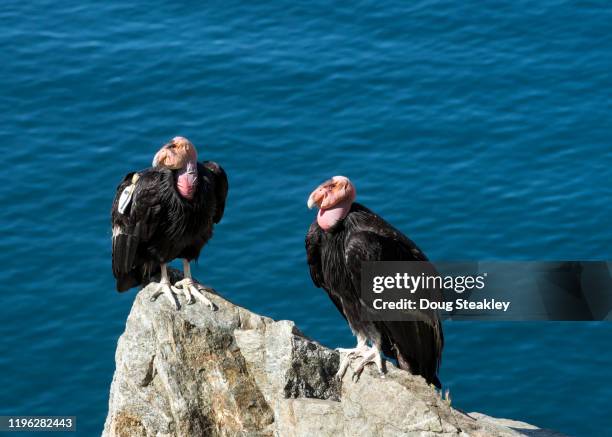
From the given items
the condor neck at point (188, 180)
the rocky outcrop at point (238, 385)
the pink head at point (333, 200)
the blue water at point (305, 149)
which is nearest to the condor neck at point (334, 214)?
the pink head at point (333, 200)

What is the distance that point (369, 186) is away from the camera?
28.7 metres

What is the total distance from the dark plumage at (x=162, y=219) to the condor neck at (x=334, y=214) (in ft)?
5.36

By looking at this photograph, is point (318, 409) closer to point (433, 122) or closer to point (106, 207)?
point (106, 207)

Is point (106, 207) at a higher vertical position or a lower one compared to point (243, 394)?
higher

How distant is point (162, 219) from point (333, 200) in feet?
7.30

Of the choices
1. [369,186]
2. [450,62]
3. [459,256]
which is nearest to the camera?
[459,256]

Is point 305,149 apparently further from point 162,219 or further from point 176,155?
point 176,155

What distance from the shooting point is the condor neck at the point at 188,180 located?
15.0m

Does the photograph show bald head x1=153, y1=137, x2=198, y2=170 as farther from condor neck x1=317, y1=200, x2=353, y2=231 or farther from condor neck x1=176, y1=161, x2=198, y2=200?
condor neck x1=317, y1=200, x2=353, y2=231

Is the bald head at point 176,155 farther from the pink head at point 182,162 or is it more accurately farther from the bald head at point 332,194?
the bald head at point 332,194

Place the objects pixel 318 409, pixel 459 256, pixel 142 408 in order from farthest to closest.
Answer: pixel 459 256 < pixel 142 408 < pixel 318 409

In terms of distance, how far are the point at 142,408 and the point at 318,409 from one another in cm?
210

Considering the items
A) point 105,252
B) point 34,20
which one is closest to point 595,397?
point 105,252

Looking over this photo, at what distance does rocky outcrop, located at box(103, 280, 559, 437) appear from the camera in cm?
1378
